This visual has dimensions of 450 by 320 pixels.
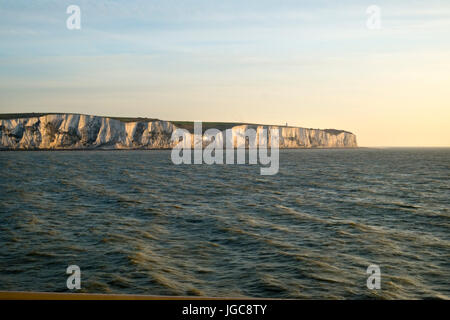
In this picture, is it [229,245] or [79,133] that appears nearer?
[229,245]

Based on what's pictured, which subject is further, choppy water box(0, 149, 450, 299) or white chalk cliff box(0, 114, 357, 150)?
white chalk cliff box(0, 114, 357, 150)

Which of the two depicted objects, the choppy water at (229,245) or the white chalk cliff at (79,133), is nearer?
the choppy water at (229,245)

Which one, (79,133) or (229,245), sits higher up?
(79,133)

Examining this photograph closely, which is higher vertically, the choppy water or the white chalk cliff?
the white chalk cliff

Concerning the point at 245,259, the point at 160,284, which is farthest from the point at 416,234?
the point at 160,284

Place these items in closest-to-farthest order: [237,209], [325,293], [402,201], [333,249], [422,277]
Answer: [325,293] → [422,277] → [333,249] → [237,209] → [402,201]

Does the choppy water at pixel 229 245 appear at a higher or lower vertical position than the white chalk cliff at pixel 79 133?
lower

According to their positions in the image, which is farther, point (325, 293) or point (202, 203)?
point (202, 203)
